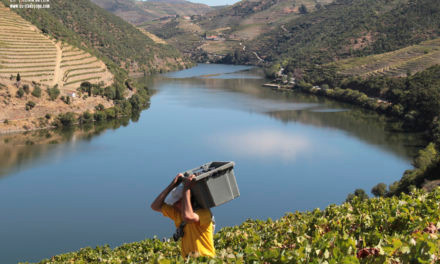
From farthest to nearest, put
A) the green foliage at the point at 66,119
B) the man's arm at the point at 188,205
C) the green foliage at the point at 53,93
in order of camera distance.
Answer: the green foliage at the point at 53,93
the green foliage at the point at 66,119
the man's arm at the point at 188,205

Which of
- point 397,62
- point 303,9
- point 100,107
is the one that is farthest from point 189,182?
point 303,9

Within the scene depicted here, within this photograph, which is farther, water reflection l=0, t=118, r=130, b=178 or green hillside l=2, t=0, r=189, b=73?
green hillside l=2, t=0, r=189, b=73

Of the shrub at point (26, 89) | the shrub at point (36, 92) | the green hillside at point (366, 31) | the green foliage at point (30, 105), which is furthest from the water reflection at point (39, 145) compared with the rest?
the green hillside at point (366, 31)

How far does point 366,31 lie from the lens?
295 ft

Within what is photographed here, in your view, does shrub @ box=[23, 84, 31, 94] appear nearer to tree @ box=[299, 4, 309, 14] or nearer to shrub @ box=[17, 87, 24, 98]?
shrub @ box=[17, 87, 24, 98]

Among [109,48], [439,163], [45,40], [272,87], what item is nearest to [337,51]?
[272,87]

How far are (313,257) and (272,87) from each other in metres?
73.9

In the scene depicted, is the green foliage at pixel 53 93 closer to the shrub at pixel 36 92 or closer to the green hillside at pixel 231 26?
the shrub at pixel 36 92

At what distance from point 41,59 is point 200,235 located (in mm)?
53954

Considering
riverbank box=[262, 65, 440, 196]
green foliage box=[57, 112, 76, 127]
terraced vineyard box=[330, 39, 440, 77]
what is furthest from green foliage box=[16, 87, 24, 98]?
terraced vineyard box=[330, 39, 440, 77]

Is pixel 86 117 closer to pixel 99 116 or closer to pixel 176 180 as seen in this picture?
pixel 99 116

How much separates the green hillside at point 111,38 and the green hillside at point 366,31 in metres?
28.3

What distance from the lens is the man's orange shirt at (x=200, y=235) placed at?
472 centimetres

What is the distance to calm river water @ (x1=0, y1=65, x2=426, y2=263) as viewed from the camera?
23.8 metres
